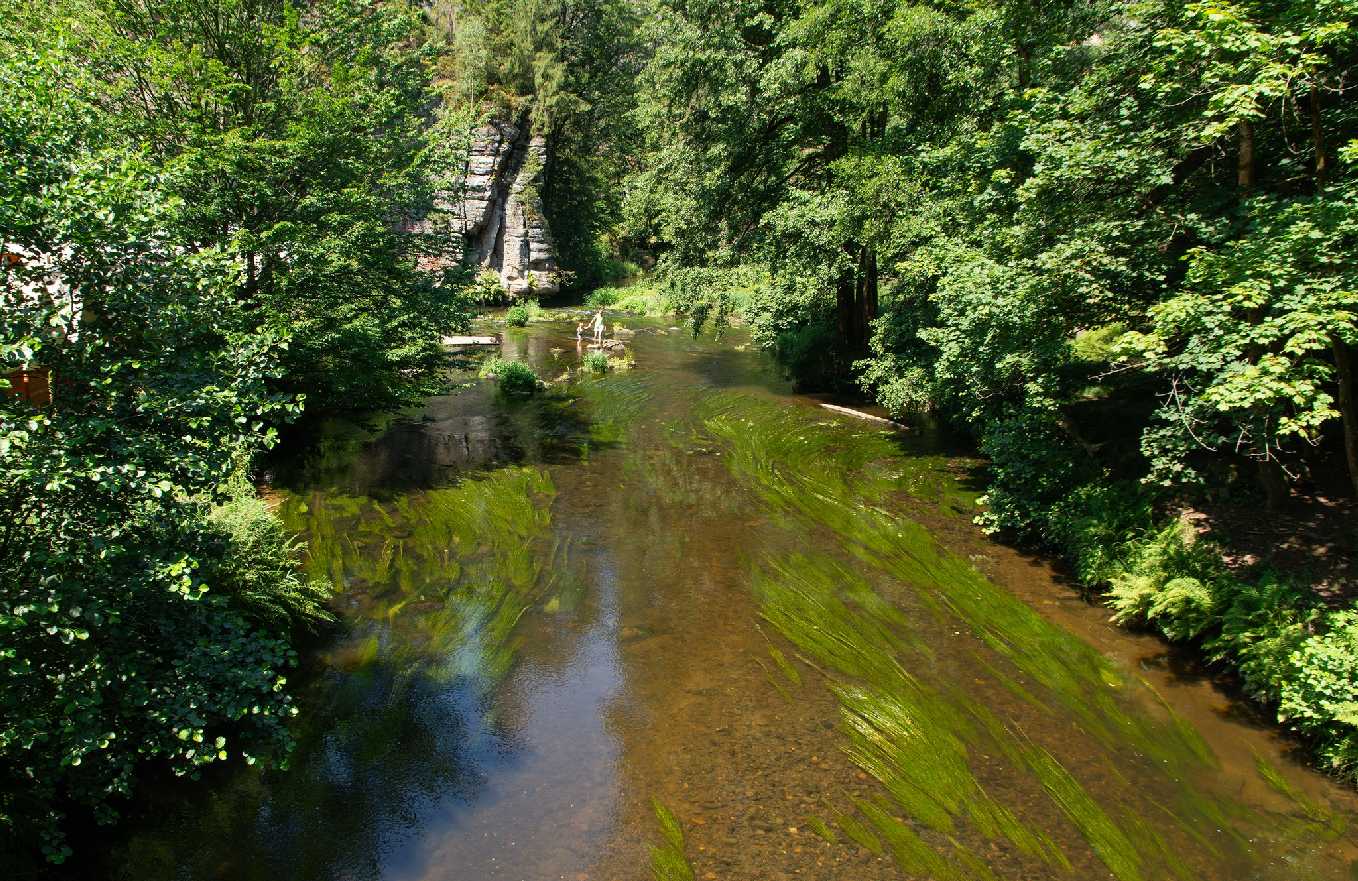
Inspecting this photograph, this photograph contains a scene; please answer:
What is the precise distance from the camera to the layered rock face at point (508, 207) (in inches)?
1420

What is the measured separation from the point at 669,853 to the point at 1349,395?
830 cm

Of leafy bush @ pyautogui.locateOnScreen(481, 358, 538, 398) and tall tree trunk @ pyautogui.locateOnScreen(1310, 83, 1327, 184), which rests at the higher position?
tall tree trunk @ pyautogui.locateOnScreen(1310, 83, 1327, 184)

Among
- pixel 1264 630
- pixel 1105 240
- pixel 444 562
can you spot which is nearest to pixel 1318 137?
pixel 1105 240

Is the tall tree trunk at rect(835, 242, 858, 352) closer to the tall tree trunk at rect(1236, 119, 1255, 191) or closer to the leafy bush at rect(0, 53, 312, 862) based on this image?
the tall tree trunk at rect(1236, 119, 1255, 191)

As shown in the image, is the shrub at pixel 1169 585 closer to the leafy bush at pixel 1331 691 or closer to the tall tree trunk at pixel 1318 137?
the leafy bush at pixel 1331 691

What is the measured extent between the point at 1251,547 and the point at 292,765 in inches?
423

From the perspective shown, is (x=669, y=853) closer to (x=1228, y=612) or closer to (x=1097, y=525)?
(x=1228, y=612)

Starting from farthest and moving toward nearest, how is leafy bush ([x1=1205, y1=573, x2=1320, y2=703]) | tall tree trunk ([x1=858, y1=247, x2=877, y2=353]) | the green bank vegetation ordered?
1. tall tree trunk ([x1=858, y1=247, x2=877, y2=353])
2. leafy bush ([x1=1205, y1=573, x2=1320, y2=703])
3. the green bank vegetation

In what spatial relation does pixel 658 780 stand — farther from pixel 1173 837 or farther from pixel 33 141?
pixel 33 141

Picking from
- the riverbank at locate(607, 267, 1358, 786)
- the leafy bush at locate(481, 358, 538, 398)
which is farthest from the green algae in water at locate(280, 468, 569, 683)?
the leafy bush at locate(481, 358, 538, 398)

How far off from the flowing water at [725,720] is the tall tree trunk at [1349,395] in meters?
2.95

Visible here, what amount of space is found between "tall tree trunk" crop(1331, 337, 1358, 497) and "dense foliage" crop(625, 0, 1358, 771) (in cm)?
4

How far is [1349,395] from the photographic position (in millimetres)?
7961

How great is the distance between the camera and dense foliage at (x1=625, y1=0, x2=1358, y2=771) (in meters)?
7.40
